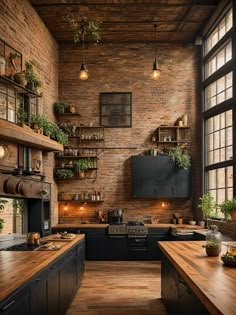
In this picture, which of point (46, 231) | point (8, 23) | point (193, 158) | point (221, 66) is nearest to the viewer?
point (8, 23)

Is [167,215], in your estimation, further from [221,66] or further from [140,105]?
[221,66]

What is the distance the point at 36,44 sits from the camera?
29.4 feet

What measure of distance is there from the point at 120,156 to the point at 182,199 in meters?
2.01

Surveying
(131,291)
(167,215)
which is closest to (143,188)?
(167,215)

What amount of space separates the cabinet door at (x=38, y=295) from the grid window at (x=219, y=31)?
22.4ft

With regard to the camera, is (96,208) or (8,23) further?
(96,208)

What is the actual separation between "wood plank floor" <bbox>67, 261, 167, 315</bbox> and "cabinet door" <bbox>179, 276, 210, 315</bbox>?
5.53 ft

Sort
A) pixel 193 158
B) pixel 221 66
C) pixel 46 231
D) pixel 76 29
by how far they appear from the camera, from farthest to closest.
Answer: pixel 193 158, pixel 76 29, pixel 221 66, pixel 46 231

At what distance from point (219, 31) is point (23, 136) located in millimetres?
5485

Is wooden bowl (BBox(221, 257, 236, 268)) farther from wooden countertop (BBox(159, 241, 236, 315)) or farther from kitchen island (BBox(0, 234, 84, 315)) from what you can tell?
kitchen island (BBox(0, 234, 84, 315))

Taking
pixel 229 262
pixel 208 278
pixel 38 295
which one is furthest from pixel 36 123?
pixel 208 278

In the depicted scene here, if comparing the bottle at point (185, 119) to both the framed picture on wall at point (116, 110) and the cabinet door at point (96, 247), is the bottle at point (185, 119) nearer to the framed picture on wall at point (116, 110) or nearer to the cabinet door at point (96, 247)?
the framed picture on wall at point (116, 110)

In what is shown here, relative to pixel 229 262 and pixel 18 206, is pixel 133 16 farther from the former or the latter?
pixel 229 262

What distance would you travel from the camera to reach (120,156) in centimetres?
1112
